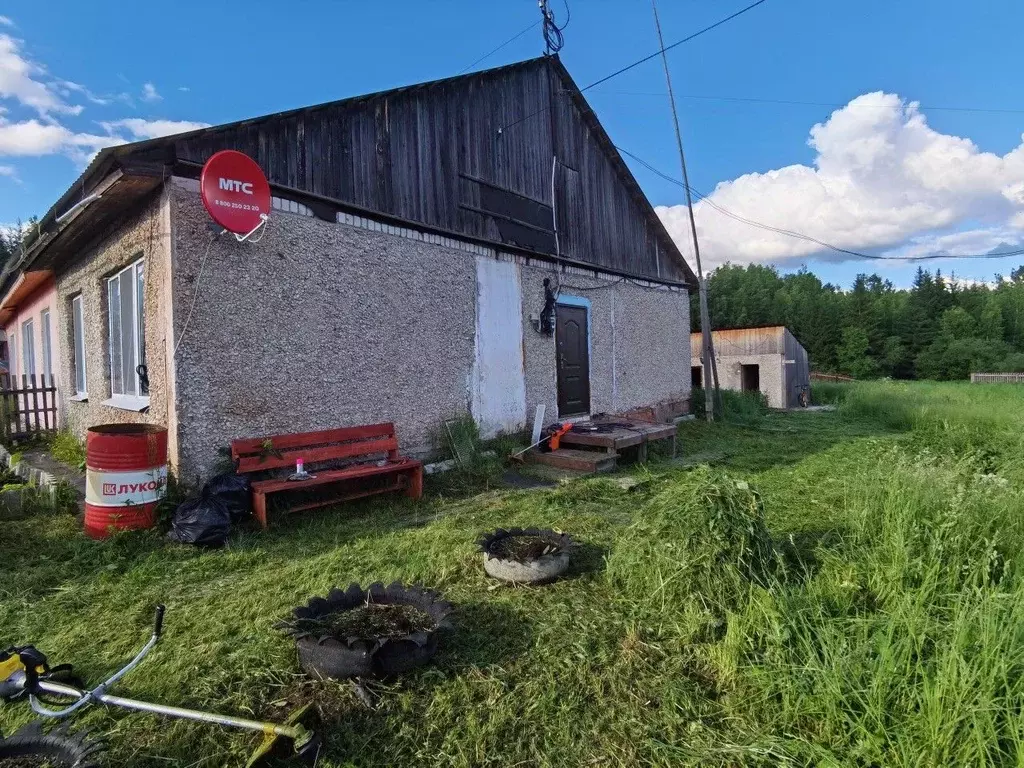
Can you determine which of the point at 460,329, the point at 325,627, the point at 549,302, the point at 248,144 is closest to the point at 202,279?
the point at 248,144

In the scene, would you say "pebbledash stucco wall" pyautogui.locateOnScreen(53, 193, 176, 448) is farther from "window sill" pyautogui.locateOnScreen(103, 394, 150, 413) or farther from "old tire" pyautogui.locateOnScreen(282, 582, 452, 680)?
"old tire" pyautogui.locateOnScreen(282, 582, 452, 680)

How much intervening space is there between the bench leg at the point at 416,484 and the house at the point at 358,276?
0.86 m

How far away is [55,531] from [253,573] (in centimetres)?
228

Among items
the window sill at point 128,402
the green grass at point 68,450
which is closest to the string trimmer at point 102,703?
the window sill at point 128,402

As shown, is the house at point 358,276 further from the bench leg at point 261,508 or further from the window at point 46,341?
the bench leg at point 261,508

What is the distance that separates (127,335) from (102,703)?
220 inches

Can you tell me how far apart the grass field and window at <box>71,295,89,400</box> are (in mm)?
4137

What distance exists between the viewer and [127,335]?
6.62 meters

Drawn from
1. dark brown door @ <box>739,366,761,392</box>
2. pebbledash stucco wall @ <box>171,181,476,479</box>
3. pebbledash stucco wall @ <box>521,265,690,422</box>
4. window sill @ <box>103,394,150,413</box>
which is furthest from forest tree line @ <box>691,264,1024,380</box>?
window sill @ <box>103,394,150,413</box>

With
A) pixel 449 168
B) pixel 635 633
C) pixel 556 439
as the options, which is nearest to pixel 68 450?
pixel 449 168

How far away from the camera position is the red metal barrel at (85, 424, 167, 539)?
462 centimetres

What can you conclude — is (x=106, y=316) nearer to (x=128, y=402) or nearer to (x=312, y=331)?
(x=128, y=402)

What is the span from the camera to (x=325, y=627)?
8.93 ft

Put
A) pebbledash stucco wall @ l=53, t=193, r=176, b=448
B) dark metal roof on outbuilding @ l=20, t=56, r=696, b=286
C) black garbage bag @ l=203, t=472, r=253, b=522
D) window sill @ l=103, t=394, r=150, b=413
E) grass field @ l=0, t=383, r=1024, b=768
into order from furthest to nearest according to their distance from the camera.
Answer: window sill @ l=103, t=394, r=150, b=413
dark metal roof on outbuilding @ l=20, t=56, r=696, b=286
pebbledash stucco wall @ l=53, t=193, r=176, b=448
black garbage bag @ l=203, t=472, r=253, b=522
grass field @ l=0, t=383, r=1024, b=768
